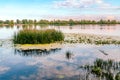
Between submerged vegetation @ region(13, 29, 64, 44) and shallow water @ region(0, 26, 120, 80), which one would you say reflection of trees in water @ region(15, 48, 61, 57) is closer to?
shallow water @ region(0, 26, 120, 80)

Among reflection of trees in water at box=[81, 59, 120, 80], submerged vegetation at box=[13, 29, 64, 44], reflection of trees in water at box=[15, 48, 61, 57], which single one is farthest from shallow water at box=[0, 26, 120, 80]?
submerged vegetation at box=[13, 29, 64, 44]

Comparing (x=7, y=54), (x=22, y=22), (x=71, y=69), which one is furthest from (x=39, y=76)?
(x=22, y=22)

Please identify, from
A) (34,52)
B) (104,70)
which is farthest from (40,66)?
(34,52)

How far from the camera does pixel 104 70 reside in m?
10.3

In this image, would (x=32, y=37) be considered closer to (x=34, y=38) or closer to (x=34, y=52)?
(x=34, y=38)

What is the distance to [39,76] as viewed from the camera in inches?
388

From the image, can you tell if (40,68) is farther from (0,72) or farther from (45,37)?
(45,37)

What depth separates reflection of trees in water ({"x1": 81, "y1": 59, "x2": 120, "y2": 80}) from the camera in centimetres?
931

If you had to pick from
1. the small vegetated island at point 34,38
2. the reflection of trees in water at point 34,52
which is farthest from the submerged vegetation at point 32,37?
the reflection of trees in water at point 34,52

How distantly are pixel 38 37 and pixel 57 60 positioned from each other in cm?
717

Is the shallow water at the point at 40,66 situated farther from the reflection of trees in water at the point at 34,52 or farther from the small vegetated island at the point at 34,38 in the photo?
the small vegetated island at the point at 34,38

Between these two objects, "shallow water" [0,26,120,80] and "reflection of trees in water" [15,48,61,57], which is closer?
"shallow water" [0,26,120,80]

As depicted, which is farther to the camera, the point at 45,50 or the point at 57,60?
the point at 45,50

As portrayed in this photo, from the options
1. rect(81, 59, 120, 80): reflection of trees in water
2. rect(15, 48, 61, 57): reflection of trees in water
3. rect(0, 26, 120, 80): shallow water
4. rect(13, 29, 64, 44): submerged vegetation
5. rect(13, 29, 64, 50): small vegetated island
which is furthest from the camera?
rect(13, 29, 64, 44): submerged vegetation
